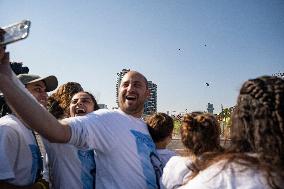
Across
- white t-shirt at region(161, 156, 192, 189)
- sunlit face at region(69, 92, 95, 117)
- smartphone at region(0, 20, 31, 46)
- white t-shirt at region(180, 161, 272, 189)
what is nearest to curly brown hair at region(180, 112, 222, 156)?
white t-shirt at region(161, 156, 192, 189)

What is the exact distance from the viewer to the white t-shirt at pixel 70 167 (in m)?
2.92

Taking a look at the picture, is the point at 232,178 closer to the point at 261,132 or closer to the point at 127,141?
the point at 261,132

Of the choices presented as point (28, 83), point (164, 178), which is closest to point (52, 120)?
point (164, 178)

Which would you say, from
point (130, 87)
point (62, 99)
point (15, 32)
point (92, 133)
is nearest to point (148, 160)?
point (92, 133)

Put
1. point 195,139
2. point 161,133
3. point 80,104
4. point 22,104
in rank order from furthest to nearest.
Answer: point 80,104, point 161,133, point 195,139, point 22,104

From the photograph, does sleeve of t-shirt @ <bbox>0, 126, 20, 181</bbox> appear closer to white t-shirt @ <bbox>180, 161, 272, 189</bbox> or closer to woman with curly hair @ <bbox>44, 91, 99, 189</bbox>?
woman with curly hair @ <bbox>44, 91, 99, 189</bbox>

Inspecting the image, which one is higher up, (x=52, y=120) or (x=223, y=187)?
(x=52, y=120)

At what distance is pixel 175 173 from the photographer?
2889 mm

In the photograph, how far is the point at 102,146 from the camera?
8.29 feet

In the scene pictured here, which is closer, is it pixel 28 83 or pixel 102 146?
pixel 102 146

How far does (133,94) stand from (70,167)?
0.91m

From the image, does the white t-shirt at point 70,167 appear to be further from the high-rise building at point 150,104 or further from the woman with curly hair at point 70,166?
the high-rise building at point 150,104

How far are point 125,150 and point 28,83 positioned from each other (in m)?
1.35

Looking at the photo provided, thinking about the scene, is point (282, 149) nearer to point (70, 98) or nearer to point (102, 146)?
point (102, 146)
